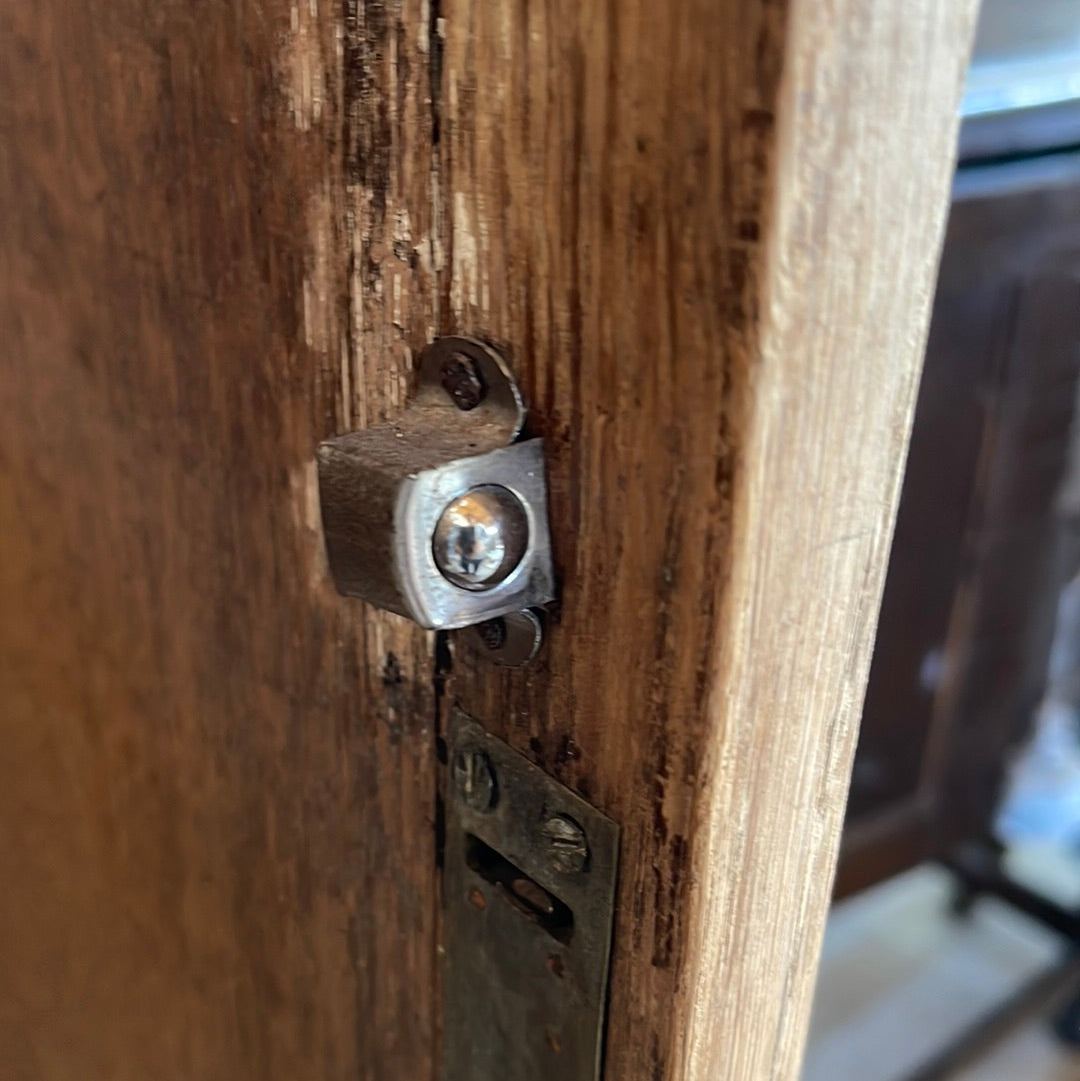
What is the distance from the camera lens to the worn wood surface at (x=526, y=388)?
200 mm

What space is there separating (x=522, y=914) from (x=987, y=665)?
79 cm

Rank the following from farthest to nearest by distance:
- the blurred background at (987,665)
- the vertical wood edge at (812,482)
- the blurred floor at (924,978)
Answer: the blurred floor at (924,978) → the blurred background at (987,665) → the vertical wood edge at (812,482)

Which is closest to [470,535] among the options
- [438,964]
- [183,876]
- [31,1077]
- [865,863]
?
[438,964]

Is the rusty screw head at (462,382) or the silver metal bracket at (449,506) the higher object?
the rusty screw head at (462,382)

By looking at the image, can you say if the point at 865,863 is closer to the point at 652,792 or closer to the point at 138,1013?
the point at 138,1013

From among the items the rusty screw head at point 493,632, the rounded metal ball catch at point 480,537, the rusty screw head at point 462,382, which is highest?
the rusty screw head at point 462,382

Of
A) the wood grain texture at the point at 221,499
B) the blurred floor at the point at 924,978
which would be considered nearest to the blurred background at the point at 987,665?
the blurred floor at the point at 924,978

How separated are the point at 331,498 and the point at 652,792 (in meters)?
0.09

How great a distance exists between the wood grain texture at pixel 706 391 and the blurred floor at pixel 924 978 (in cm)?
99

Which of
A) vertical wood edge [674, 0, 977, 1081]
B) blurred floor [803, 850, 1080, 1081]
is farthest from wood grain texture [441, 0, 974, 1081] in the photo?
blurred floor [803, 850, 1080, 1081]

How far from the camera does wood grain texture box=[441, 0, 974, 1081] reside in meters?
0.19

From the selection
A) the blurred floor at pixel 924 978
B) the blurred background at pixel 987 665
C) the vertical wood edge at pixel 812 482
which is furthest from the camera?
the blurred floor at pixel 924 978

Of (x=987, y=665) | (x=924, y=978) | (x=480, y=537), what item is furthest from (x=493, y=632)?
(x=924, y=978)

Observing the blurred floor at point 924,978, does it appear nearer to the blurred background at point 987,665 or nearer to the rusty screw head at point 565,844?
the blurred background at point 987,665
